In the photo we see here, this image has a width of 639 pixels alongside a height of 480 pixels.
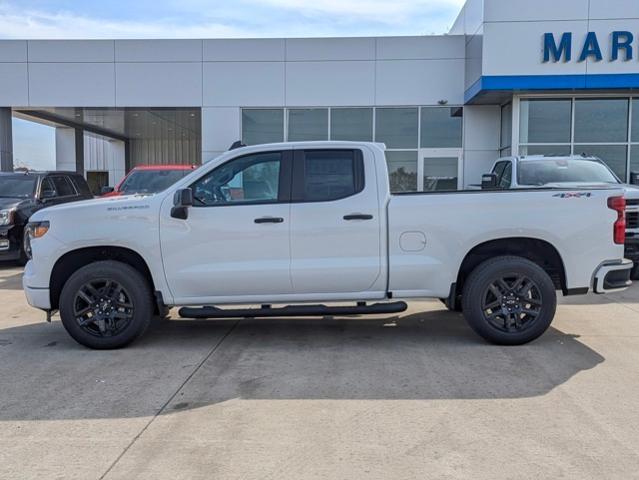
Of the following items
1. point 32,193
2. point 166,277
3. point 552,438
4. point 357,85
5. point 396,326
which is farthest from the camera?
point 357,85

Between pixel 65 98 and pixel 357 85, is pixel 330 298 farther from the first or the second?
pixel 65 98

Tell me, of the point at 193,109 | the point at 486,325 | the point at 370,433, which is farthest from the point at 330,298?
the point at 193,109

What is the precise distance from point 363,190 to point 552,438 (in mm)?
2956

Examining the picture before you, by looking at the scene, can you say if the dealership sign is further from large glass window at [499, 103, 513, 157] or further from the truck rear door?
the truck rear door

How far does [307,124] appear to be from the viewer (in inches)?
700

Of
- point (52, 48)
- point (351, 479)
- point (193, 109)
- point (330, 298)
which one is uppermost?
point (52, 48)

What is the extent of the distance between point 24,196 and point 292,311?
27.9 ft

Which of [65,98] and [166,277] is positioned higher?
[65,98]

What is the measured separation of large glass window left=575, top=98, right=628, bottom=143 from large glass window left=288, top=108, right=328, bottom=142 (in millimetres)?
6796

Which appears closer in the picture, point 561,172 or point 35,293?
point 35,293

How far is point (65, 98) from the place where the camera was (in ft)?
58.8

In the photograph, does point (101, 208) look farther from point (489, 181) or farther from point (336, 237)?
point (489, 181)

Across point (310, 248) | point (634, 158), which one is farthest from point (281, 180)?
point (634, 158)

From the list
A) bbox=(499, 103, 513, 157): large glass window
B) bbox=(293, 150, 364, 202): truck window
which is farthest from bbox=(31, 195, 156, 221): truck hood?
bbox=(499, 103, 513, 157): large glass window
